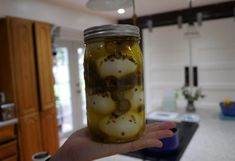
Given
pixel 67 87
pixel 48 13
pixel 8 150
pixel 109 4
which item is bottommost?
pixel 8 150

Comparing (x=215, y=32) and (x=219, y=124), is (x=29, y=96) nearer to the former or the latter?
(x=219, y=124)

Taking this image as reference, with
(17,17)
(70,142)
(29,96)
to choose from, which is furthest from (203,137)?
(17,17)

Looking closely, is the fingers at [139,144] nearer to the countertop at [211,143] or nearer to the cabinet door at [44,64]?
the countertop at [211,143]

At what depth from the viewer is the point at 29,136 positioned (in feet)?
8.11

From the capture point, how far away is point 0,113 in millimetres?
2234

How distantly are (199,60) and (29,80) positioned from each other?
278 cm

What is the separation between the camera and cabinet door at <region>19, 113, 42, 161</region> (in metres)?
2.40

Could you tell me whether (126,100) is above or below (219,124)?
above

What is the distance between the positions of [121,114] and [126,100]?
34 millimetres

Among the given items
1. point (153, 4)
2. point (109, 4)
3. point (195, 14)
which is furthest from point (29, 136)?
point (195, 14)

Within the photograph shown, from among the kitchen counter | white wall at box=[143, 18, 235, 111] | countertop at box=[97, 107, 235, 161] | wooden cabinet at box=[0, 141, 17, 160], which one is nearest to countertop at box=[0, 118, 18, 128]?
wooden cabinet at box=[0, 141, 17, 160]

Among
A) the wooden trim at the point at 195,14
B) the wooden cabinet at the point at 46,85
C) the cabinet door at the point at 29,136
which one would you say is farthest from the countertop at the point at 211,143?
the wooden trim at the point at 195,14

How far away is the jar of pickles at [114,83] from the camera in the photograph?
489 mm

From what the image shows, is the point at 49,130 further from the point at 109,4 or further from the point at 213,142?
the point at 109,4
